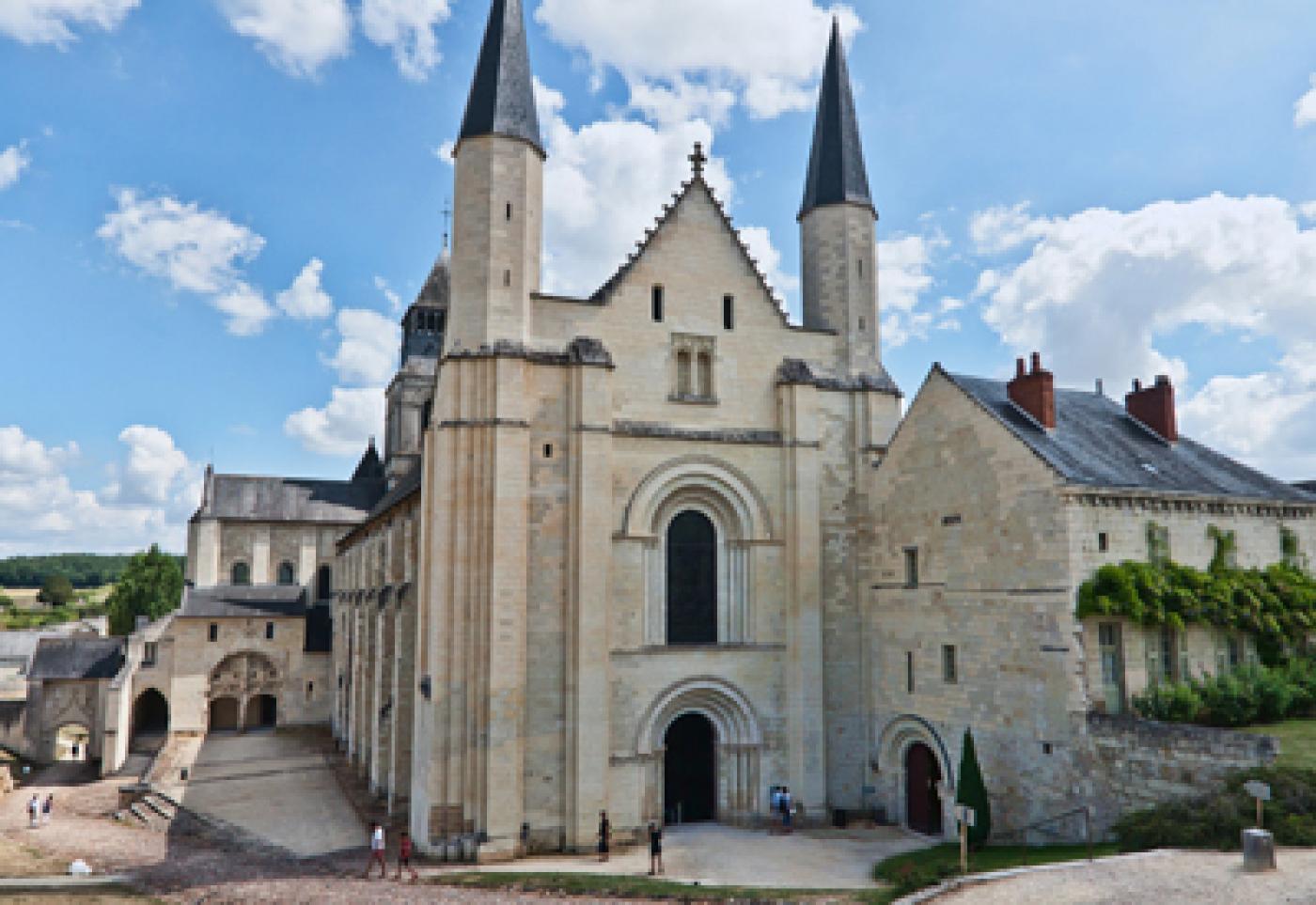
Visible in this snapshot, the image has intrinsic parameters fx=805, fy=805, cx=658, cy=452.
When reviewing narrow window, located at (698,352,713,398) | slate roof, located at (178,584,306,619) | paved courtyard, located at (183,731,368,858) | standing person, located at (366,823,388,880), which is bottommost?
paved courtyard, located at (183,731,368,858)

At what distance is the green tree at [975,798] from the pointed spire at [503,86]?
18813 mm

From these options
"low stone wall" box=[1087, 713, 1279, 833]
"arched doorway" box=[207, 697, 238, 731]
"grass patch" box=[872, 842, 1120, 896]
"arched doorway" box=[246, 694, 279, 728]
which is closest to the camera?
"low stone wall" box=[1087, 713, 1279, 833]

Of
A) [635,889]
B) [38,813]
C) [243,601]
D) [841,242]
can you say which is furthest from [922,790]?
[243,601]

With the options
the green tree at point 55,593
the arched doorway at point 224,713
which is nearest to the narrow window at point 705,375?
the arched doorway at point 224,713

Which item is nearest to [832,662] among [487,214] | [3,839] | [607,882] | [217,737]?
[607,882]

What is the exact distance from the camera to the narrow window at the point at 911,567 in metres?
21.7

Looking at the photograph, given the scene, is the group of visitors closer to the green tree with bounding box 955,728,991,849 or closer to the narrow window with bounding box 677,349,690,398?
the narrow window with bounding box 677,349,690,398

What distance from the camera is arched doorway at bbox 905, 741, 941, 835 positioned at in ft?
67.2

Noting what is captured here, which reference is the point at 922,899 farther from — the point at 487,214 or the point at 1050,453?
the point at 487,214

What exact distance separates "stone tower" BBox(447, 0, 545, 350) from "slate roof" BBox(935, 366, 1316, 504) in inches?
450

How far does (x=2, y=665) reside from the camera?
56062 millimetres

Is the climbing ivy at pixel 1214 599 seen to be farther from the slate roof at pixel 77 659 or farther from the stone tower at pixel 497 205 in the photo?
the slate roof at pixel 77 659

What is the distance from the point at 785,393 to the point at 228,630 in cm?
3479

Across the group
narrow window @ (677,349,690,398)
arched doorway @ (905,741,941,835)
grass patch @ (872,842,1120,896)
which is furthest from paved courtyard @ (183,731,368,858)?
narrow window @ (677,349,690,398)
